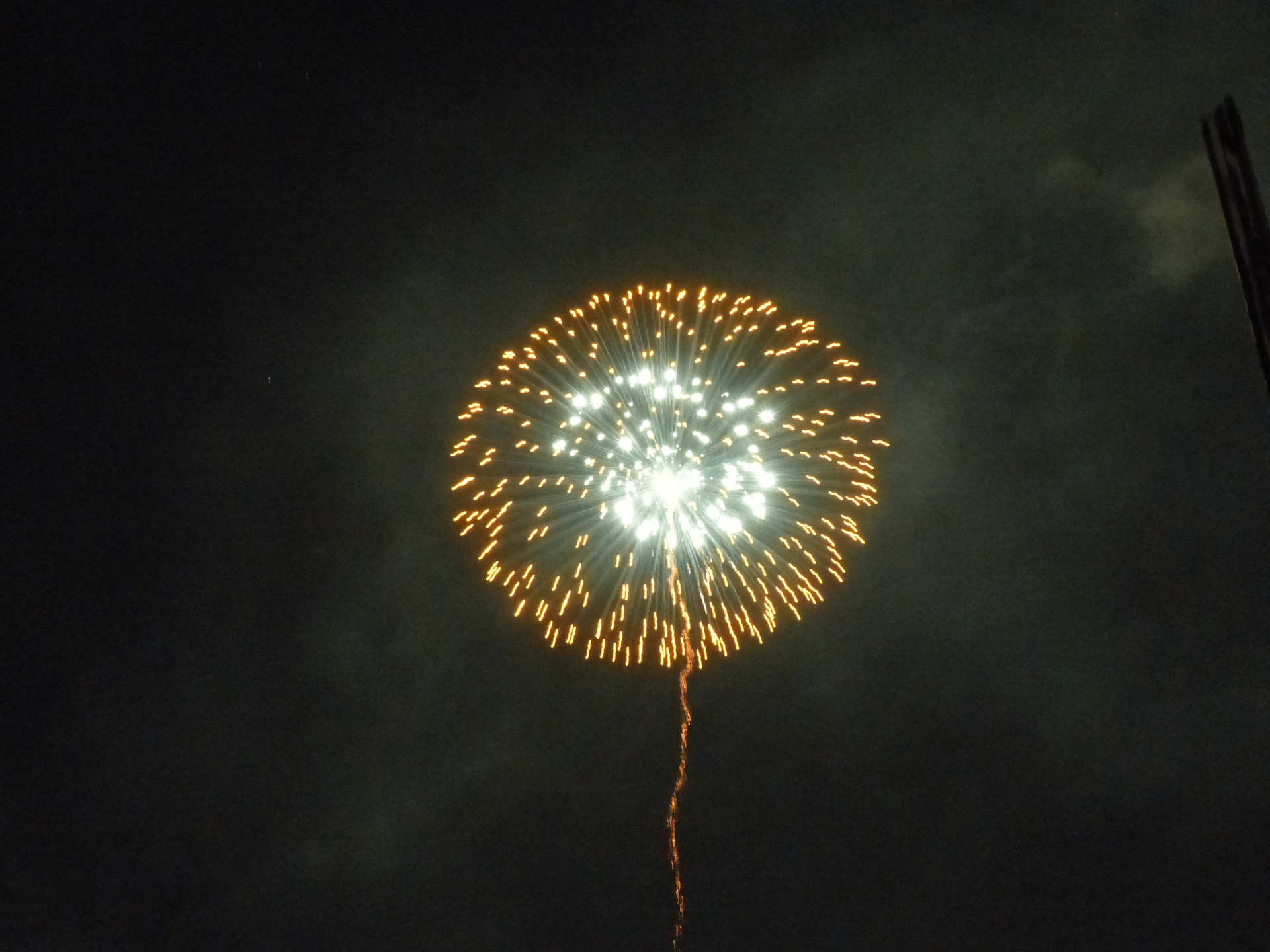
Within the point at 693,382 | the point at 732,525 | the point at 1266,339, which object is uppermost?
the point at 693,382

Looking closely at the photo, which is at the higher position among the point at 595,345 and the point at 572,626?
the point at 595,345

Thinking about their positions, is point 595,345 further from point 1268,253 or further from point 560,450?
point 1268,253

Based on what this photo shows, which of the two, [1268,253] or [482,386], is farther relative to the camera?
[482,386]

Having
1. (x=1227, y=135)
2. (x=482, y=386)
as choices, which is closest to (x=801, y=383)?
(x=482, y=386)

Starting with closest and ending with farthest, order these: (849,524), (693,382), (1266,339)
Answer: (1266,339)
(693,382)
(849,524)

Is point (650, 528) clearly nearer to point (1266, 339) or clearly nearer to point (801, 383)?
point (801, 383)

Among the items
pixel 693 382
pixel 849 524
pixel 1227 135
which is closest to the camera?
pixel 1227 135
